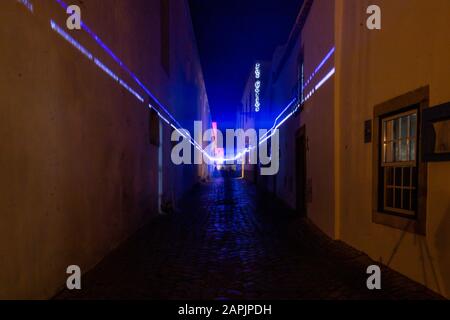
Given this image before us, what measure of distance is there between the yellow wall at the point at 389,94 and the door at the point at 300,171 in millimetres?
4112

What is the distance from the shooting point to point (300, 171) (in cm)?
1270

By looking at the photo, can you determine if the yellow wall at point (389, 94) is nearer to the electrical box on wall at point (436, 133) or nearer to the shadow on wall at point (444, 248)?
the shadow on wall at point (444, 248)

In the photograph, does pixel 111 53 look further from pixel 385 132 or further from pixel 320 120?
pixel 320 120

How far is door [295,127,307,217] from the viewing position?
474 inches

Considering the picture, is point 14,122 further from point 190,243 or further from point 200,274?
point 190,243

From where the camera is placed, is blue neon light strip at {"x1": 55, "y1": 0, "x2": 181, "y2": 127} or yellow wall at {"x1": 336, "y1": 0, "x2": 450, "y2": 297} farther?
blue neon light strip at {"x1": 55, "y1": 0, "x2": 181, "y2": 127}

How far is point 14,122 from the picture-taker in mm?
3576

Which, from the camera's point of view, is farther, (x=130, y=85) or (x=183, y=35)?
(x=183, y=35)

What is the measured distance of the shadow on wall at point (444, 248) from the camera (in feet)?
14.4

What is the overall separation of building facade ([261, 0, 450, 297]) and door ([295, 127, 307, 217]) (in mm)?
1667

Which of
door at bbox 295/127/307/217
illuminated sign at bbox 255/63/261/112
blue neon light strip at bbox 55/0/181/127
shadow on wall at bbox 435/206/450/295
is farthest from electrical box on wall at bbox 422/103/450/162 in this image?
illuminated sign at bbox 255/63/261/112

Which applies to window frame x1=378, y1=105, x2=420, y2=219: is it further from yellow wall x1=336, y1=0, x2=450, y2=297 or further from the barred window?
yellow wall x1=336, y1=0, x2=450, y2=297

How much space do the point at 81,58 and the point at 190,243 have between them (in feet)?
13.9
